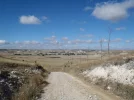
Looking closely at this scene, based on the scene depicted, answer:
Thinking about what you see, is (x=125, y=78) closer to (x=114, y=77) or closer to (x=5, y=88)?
(x=114, y=77)

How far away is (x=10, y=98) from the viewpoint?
62.4 ft

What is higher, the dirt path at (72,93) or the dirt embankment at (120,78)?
the dirt embankment at (120,78)

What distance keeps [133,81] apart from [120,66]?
25.8 feet

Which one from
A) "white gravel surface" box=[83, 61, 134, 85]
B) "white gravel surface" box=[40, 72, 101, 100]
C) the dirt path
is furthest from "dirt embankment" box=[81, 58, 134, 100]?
"white gravel surface" box=[40, 72, 101, 100]

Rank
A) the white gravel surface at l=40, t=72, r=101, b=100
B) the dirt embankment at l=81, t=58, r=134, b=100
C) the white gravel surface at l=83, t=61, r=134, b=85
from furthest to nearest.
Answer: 1. the white gravel surface at l=83, t=61, r=134, b=85
2. the dirt embankment at l=81, t=58, r=134, b=100
3. the white gravel surface at l=40, t=72, r=101, b=100

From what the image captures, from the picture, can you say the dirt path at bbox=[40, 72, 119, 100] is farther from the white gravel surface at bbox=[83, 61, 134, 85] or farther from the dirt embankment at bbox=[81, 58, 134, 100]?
the white gravel surface at bbox=[83, 61, 134, 85]

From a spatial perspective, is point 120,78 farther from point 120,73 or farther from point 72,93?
point 72,93

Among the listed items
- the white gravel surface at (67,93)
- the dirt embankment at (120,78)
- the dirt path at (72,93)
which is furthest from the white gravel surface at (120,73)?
the white gravel surface at (67,93)

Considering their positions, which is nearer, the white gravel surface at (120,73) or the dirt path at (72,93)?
the dirt path at (72,93)

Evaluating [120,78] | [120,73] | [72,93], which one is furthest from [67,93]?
[120,73]

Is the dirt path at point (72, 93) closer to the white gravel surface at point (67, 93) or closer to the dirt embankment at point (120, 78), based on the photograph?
the white gravel surface at point (67, 93)

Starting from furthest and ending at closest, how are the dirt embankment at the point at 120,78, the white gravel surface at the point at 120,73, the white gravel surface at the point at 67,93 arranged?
the white gravel surface at the point at 120,73
the dirt embankment at the point at 120,78
the white gravel surface at the point at 67,93

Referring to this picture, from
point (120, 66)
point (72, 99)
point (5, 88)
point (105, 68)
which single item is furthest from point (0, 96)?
point (105, 68)

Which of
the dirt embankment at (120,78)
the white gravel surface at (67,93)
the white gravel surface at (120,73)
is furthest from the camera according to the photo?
the white gravel surface at (120,73)
